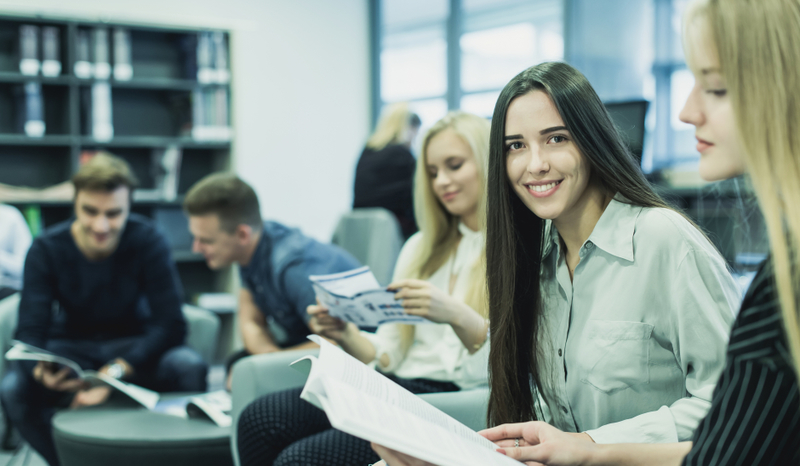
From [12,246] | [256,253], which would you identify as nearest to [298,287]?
[256,253]

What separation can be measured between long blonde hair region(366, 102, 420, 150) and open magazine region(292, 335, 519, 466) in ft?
8.91

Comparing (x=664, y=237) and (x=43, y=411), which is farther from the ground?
(x=664, y=237)

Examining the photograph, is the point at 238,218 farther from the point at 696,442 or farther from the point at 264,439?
the point at 696,442

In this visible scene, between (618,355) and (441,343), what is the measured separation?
0.73m

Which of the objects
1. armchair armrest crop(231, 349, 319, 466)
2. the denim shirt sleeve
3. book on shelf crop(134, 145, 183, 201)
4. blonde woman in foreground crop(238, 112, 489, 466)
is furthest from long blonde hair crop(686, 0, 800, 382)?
book on shelf crop(134, 145, 183, 201)

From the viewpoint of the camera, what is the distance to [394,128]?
11.9ft

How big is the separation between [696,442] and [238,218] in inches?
70.0

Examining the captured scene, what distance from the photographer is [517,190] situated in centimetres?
119

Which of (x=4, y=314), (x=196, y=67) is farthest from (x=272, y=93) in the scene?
(x=4, y=314)

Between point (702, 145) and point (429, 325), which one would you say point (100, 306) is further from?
point (702, 145)

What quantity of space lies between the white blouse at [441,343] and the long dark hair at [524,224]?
425 millimetres

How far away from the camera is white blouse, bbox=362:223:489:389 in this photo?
1.68m

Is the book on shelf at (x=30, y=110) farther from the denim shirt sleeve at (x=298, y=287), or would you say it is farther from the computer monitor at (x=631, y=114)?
the computer monitor at (x=631, y=114)

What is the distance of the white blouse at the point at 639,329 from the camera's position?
0.98 m
